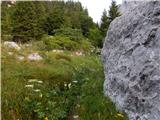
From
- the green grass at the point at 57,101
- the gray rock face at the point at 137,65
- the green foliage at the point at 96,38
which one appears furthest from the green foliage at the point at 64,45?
the gray rock face at the point at 137,65

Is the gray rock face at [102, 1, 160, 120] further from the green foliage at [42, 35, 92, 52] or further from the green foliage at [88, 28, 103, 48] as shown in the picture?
the green foliage at [88, 28, 103, 48]

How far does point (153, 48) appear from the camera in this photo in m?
5.82

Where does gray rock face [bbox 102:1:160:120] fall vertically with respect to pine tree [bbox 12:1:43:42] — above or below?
below

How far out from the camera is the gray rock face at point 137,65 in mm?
5516

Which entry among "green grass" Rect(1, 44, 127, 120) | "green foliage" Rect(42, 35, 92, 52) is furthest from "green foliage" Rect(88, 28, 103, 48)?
"green grass" Rect(1, 44, 127, 120)

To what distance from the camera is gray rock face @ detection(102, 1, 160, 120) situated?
5.52 m

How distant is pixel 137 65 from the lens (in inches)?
241

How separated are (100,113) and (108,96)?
92 centimetres

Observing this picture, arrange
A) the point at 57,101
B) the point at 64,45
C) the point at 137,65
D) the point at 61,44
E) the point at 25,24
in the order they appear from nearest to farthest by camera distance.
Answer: the point at 137,65 < the point at 57,101 < the point at 64,45 < the point at 61,44 < the point at 25,24

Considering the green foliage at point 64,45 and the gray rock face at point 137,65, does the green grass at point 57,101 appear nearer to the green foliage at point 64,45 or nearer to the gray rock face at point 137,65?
the gray rock face at point 137,65

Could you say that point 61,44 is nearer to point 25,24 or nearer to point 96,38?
point 96,38

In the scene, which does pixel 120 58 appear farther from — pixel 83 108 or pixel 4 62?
pixel 4 62

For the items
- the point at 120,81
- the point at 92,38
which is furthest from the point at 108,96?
the point at 92,38

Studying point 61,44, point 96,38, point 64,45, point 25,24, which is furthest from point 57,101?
point 25,24
